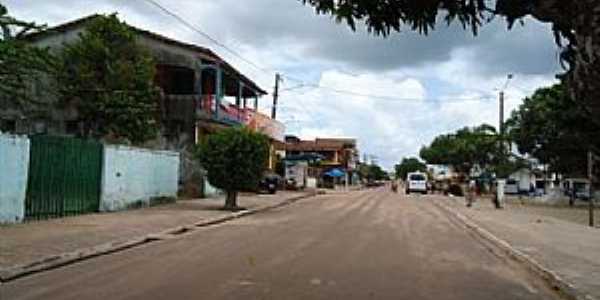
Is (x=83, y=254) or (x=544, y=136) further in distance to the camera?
(x=544, y=136)

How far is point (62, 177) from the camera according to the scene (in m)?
24.0

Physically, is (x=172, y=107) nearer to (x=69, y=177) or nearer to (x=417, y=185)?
(x=69, y=177)

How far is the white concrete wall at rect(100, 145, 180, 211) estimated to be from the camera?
90.5ft

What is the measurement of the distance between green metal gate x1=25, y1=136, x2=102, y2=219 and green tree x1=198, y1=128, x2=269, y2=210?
6067 millimetres

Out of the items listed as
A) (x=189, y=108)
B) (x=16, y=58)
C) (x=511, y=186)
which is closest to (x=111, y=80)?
(x=189, y=108)

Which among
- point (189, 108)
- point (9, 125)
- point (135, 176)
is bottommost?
point (135, 176)

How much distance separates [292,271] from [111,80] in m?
23.9

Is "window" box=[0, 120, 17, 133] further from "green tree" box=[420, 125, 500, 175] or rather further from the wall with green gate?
"green tree" box=[420, 125, 500, 175]

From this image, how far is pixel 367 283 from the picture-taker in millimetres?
12531

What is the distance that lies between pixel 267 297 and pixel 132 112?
84.1 ft

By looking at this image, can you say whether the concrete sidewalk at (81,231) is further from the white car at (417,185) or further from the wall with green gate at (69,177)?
the white car at (417,185)

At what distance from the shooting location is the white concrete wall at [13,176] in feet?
66.7

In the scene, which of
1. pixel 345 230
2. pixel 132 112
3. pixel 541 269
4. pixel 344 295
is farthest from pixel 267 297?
pixel 132 112

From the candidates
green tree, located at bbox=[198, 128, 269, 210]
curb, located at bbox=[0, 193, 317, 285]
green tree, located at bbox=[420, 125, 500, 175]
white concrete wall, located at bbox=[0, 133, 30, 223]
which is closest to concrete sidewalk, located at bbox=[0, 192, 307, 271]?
curb, located at bbox=[0, 193, 317, 285]
